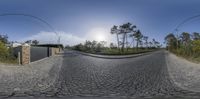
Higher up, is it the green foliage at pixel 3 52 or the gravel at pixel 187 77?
the green foliage at pixel 3 52

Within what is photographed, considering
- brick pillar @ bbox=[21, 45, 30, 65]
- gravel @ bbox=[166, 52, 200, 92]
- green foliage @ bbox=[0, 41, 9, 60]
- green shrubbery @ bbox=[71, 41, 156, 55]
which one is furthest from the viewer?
green shrubbery @ bbox=[71, 41, 156, 55]

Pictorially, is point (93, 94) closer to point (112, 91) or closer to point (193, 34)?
point (112, 91)

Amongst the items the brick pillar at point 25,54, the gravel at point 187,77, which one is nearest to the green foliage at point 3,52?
the brick pillar at point 25,54

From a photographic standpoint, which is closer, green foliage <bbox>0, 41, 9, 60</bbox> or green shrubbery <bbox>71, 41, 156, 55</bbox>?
green foliage <bbox>0, 41, 9, 60</bbox>

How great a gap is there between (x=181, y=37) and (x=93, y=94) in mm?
47537

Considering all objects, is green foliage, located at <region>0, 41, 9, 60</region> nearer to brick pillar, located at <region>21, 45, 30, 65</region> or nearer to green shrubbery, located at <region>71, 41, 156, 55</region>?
brick pillar, located at <region>21, 45, 30, 65</region>

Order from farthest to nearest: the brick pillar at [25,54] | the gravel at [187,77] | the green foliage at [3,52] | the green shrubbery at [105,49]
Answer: the green shrubbery at [105,49] < the green foliage at [3,52] < the brick pillar at [25,54] < the gravel at [187,77]

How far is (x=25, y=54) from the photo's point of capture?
67.7 ft

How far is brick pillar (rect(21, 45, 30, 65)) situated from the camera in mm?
20312

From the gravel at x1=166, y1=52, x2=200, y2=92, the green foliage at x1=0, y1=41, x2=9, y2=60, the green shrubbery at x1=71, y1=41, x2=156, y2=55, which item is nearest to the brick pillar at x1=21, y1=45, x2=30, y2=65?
the green foliage at x1=0, y1=41, x2=9, y2=60

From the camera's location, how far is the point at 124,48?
174 feet

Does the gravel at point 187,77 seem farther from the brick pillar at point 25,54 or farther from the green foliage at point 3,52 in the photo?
the green foliage at point 3,52

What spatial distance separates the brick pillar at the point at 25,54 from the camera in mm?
20312

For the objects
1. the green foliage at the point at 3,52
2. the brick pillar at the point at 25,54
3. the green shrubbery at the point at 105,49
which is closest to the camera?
the brick pillar at the point at 25,54
